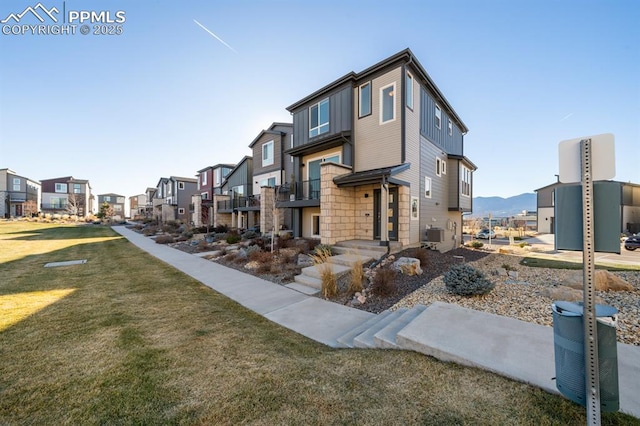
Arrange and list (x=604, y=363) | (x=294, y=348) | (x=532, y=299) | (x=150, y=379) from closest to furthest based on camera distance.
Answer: (x=604, y=363) < (x=150, y=379) < (x=294, y=348) < (x=532, y=299)

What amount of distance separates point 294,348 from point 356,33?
13.7 metres

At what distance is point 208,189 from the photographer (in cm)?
3341

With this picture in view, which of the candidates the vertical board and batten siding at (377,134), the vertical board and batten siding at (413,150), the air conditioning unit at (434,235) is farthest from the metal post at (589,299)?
the air conditioning unit at (434,235)

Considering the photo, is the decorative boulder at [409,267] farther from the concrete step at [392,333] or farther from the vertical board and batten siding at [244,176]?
the vertical board and batten siding at [244,176]

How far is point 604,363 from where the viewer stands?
224 centimetres

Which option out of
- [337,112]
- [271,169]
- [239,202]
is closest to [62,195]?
[239,202]

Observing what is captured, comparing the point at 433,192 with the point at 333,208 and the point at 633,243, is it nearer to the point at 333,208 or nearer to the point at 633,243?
the point at 333,208

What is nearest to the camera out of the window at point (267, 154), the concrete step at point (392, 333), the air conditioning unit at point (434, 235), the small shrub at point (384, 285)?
the concrete step at point (392, 333)

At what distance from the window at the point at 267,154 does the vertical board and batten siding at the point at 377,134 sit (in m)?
8.90

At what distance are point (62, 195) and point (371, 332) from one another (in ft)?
259

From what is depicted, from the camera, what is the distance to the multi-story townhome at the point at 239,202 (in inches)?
903

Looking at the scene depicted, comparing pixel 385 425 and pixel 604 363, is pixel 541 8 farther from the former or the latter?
pixel 385 425

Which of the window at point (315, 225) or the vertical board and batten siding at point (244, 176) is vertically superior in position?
the vertical board and batten siding at point (244, 176)

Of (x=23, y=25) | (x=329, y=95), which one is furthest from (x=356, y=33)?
(x=23, y=25)
